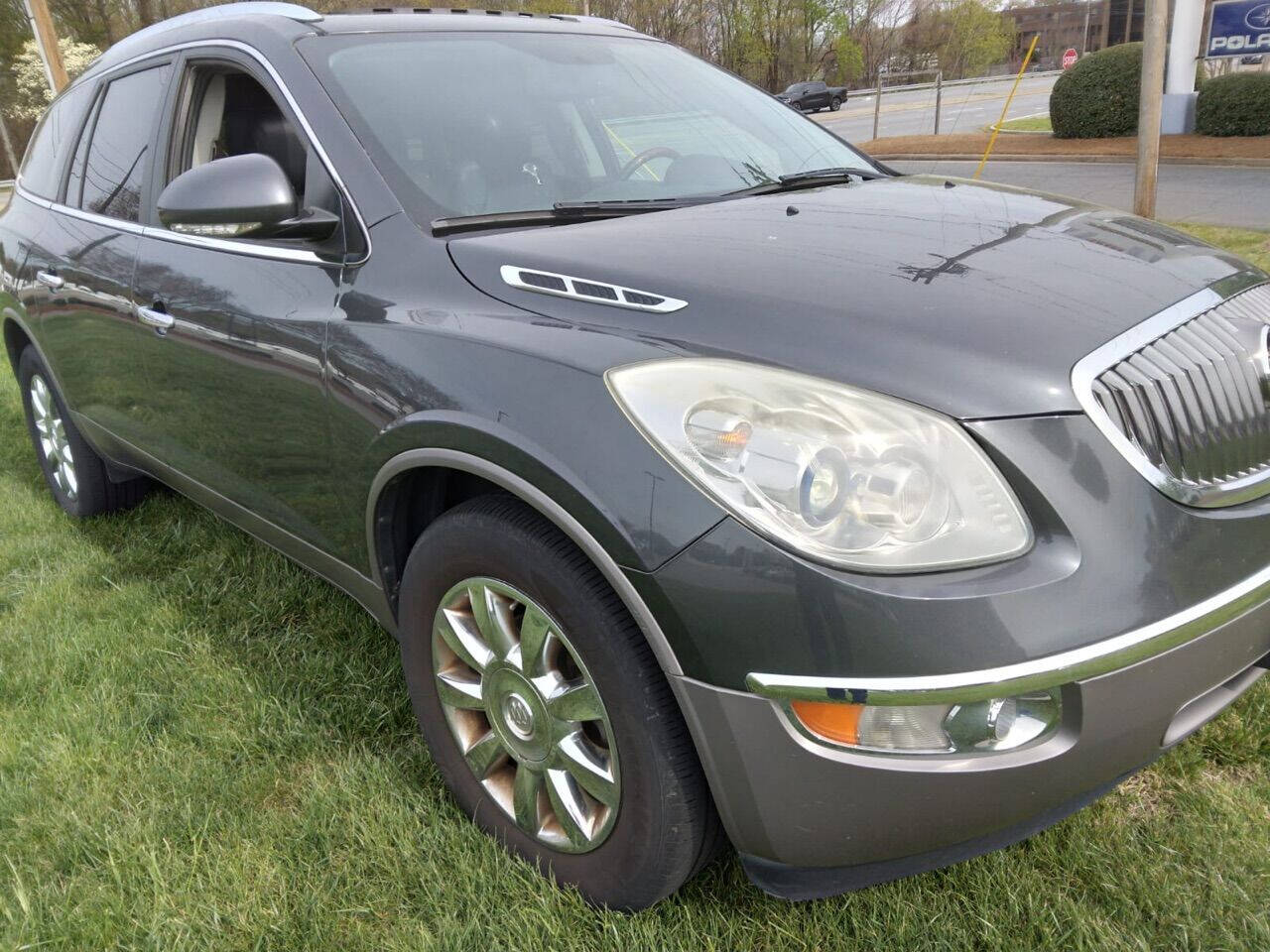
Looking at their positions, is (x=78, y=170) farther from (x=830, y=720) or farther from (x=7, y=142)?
(x=7, y=142)

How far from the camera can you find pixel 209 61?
9.23ft

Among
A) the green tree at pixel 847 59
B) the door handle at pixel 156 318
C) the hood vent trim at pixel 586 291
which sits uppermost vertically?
the green tree at pixel 847 59

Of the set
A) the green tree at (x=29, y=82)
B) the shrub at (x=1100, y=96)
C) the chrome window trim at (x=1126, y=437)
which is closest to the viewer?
the chrome window trim at (x=1126, y=437)

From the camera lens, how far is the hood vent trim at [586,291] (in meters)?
1.74

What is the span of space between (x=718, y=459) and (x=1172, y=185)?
12.6 meters

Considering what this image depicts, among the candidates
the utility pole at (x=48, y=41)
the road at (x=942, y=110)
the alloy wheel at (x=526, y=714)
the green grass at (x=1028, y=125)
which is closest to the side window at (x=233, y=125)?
the alloy wheel at (x=526, y=714)

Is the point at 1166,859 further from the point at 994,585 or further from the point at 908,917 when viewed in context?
the point at 994,585

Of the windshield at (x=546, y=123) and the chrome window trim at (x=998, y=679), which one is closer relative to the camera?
the chrome window trim at (x=998, y=679)

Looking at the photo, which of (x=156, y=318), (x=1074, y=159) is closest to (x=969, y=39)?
(x=1074, y=159)

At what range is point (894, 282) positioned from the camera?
1742mm

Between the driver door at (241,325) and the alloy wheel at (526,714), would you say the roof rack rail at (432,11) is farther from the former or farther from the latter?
the alloy wheel at (526,714)

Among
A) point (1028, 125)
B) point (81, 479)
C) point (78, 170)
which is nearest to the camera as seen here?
point (78, 170)

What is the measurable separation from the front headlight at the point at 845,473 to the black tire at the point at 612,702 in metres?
0.31

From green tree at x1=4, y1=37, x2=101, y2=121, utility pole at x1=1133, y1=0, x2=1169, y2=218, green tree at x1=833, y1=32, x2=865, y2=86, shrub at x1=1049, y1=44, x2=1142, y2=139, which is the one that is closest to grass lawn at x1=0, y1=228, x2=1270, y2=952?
utility pole at x1=1133, y1=0, x2=1169, y2=218
